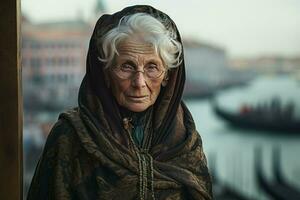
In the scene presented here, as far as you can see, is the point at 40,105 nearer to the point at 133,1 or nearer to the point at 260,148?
the point at 260,148

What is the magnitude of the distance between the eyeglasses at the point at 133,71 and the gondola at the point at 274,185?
2817 millimetres

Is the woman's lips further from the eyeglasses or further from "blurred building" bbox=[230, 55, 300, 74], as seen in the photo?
"blurred building" bbox=[230, 55, 300, 74]

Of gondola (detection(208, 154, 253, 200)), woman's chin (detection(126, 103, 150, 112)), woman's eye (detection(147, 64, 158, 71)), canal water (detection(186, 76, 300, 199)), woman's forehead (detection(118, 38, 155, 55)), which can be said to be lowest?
gondola (detection(208, 154, 253, 200))

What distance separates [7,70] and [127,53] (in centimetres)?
45

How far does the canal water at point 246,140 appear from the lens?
5332 mm

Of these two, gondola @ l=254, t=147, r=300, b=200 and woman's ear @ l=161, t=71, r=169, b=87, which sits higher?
woman's ear @ l=161, t=71, r=169, b=87

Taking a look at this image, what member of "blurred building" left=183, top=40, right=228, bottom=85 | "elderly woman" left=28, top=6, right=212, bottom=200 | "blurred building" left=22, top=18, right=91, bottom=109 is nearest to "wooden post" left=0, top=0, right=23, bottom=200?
"elderly woman" left=28, top=6, right=212, bottom=200

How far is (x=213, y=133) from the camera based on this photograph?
5512 millimetres

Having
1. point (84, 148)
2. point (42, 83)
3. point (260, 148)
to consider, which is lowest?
point (260, 148)

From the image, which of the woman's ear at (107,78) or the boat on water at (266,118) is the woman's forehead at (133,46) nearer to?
the woman's ear at (107,78)

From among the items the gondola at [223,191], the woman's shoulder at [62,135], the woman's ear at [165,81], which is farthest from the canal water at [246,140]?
the woman's shoulder at [62,135]

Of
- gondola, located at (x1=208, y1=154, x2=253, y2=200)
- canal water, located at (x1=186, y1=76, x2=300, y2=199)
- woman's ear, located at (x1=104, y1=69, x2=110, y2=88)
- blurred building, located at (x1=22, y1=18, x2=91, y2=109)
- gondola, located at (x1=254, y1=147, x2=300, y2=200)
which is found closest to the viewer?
woman's ear, located at (x1=104, y1=69, x2=110, y2=88)

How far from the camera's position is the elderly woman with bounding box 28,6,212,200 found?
2420mm

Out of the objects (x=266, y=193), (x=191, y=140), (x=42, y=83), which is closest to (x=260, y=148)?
(x=266, y=193)
